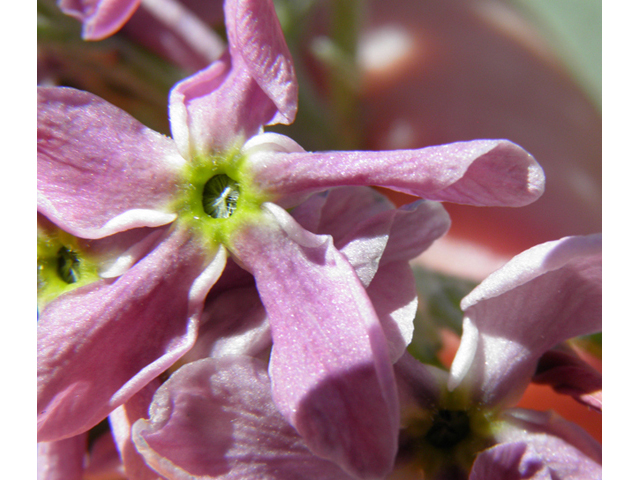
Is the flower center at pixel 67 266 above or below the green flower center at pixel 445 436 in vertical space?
above

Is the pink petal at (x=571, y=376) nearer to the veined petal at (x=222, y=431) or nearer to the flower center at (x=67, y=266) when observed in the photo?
the veined petal at (x=222, y=431)

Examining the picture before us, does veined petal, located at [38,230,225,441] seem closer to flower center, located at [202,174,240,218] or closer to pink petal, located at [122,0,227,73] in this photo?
flower center, located at [202,174,240,218]

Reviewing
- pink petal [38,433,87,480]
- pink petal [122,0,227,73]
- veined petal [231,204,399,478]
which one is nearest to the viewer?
veined petal [231,204,399,478]

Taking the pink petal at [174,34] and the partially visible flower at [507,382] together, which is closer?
the partially visible flower at [507,382]

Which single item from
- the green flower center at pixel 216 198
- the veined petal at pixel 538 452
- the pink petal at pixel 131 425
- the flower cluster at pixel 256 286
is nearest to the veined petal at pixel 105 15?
the flower cluster at pixel 256 286

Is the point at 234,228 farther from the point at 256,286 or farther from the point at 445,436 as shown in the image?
the point at 445,436

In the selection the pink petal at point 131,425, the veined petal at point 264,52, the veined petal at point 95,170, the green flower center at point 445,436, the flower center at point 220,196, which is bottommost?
the green flower center at point 445,436

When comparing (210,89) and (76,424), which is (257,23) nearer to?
(210,89)

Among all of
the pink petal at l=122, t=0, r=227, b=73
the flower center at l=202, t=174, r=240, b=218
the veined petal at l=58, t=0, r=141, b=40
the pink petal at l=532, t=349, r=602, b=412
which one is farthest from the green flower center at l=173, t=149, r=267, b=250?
the pink petal at l=122, t=0, r=227, b=73
